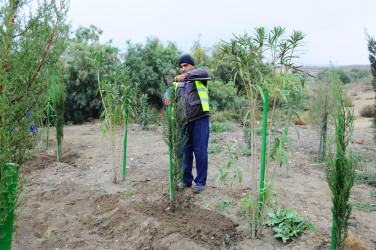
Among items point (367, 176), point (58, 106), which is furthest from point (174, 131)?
point (367, 176)

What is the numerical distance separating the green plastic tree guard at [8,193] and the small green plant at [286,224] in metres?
2.65

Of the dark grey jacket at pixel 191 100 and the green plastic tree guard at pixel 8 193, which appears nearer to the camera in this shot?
the green plastic tree guard at pixel 8 193

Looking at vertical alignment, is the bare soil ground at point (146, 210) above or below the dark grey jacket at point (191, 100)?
below

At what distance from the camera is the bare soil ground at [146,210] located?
3660mm

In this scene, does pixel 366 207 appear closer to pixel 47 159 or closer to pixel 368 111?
pixel 47 159

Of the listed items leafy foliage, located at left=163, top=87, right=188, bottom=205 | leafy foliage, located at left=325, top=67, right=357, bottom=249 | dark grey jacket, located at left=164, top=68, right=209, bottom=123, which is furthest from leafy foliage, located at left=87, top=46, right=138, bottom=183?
leafy foliage, located at left=325, top=67, right=357, bottom=249

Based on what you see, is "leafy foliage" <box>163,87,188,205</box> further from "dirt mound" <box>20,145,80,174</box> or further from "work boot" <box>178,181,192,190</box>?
"dirt mound" <box>20,145,80,174</box>

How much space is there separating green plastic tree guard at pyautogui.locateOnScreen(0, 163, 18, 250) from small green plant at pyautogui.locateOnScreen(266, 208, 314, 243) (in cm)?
265

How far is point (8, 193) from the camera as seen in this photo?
2459mm

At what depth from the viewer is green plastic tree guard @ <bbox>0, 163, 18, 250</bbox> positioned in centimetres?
241

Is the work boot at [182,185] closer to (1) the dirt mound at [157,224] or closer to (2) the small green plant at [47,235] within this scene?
(1) the dirt mound at [157,224]

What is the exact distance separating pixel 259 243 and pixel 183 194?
1634 mm

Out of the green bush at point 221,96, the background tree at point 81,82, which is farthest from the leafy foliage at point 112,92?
the green bush at point 221,96

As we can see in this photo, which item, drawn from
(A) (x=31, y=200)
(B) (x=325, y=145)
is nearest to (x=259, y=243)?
(A) (x=31, y=200)
